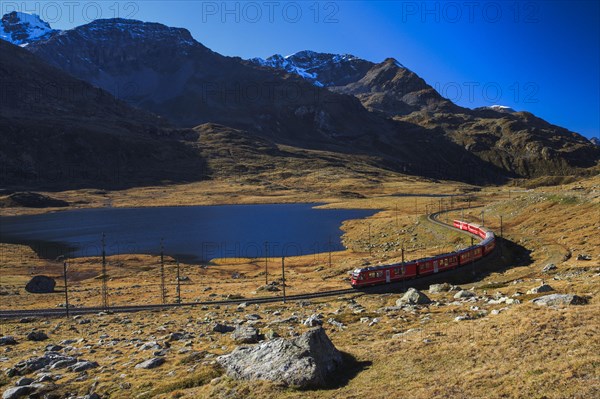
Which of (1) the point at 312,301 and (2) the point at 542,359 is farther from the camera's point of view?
(1) the point at 312,301

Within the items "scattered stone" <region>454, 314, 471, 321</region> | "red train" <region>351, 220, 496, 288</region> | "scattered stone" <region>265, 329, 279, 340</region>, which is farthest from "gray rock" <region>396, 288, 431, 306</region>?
"scattered stone" <region>265, 329, 279, 340</region>

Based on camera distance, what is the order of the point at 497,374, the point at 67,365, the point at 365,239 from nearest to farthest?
the point at 497,374 < the point at 67,365 < the point at 365,239

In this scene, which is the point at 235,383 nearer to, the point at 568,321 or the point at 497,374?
the point at 497,374

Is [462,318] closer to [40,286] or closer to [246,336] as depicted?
[246,336]

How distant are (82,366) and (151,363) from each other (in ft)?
13.5

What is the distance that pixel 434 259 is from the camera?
2377 inches

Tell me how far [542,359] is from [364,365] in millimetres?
7859

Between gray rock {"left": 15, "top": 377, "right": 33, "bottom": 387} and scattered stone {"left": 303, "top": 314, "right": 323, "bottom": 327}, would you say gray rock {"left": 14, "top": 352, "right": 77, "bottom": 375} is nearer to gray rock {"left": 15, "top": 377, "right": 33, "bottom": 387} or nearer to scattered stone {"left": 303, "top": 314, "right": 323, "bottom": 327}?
gray rock {"left": 15, "top": 377, "right": 33, "bottom": 387}

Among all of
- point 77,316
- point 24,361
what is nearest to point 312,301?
point 77,316

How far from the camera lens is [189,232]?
439 feet

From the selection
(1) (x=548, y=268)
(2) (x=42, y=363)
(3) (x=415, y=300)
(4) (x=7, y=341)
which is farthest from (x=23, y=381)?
(1) (x=548, y=268)

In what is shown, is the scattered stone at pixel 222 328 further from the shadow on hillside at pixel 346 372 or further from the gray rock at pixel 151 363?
the shadow on hillside at pixel 346 372

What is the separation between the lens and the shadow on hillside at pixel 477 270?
56053mm

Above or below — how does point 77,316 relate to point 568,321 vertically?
below
